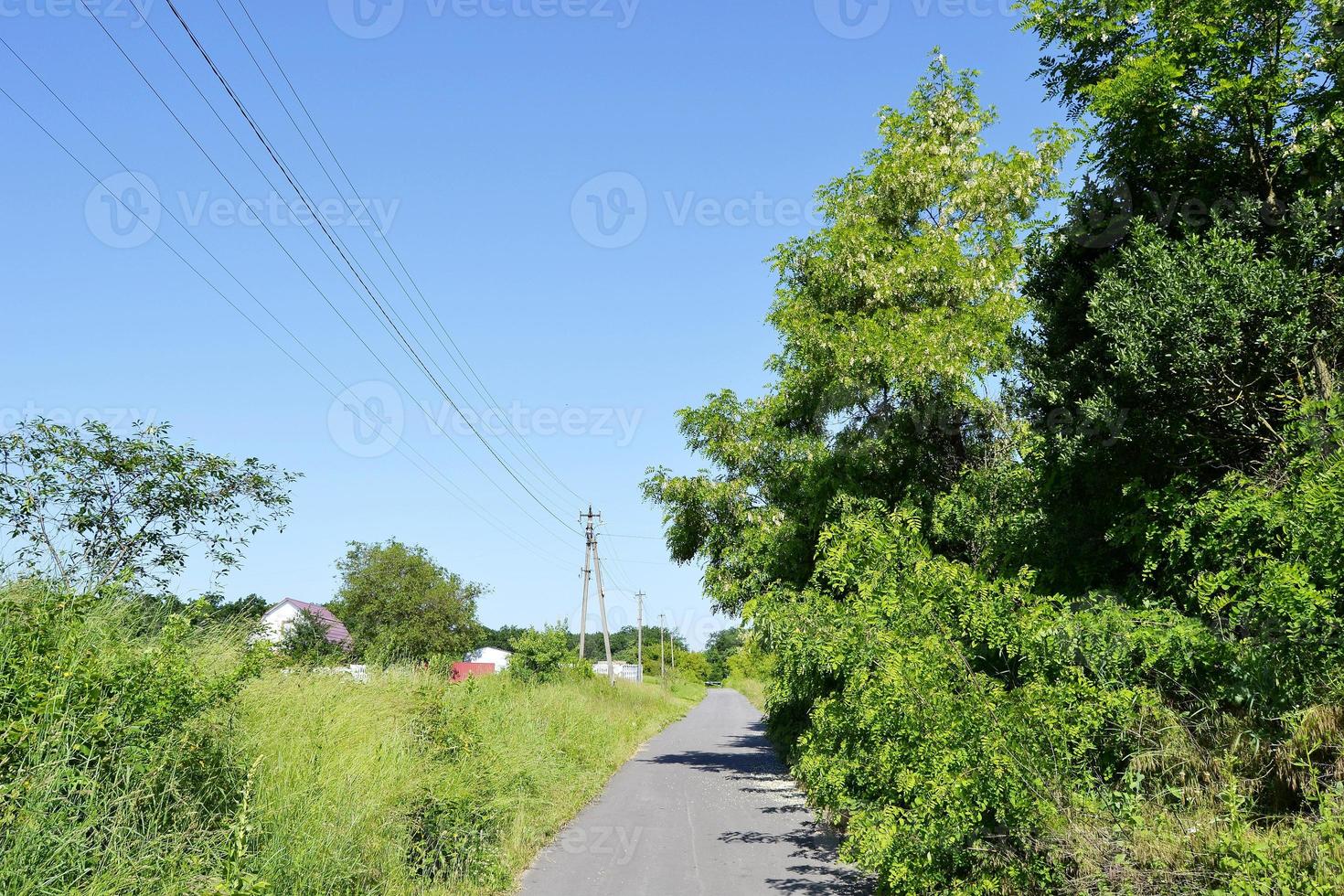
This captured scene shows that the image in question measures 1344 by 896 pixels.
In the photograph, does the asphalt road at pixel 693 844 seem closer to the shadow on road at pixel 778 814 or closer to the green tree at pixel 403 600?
the shadow on road at pixel 778 814

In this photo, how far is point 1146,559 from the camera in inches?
307

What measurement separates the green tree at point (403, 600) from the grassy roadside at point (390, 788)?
1763 inches

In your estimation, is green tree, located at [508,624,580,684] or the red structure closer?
the red structure

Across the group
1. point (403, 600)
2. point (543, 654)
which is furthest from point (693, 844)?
point (403, 600)

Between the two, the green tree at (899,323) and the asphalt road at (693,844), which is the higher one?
the green tree at (899,323)

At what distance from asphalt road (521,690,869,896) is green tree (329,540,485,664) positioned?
40.2 metres

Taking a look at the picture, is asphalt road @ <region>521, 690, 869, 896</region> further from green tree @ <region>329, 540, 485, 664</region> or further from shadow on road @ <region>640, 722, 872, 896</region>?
green tree @ <region>329, 540, 485, 664</region>

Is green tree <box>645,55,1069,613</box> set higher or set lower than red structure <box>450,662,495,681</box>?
higher

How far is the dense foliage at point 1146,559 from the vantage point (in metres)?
5.57

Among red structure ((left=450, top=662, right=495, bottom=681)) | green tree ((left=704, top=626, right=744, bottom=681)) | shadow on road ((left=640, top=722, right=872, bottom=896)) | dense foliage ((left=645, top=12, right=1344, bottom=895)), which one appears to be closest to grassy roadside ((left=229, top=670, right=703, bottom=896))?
red structure ((left=450, top=662, right=495, bottom=681))

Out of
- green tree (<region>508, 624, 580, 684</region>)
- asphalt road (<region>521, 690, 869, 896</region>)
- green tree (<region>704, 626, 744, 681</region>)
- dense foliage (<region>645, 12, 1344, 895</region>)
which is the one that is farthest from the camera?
green tree (<region>704, 626, 744, 681</region>)

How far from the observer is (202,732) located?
21.3 ft

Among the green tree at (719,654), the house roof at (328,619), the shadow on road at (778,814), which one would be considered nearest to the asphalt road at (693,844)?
the shadow on road at (778,814)

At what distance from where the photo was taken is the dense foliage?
18.3 ft
